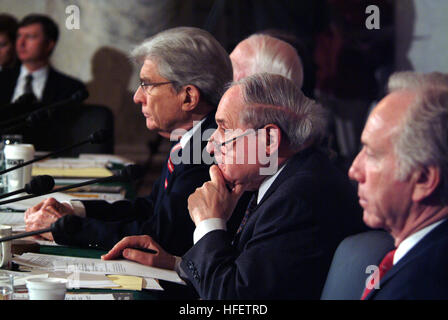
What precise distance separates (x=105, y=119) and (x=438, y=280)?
12.4 ft

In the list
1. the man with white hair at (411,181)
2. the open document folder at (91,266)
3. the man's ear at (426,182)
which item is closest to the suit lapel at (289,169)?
the open document folder at (91,266)

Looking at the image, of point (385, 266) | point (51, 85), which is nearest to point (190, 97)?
point (385, 266)

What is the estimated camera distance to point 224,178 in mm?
1896

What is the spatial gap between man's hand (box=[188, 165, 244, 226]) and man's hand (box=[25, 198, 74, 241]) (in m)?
0.65

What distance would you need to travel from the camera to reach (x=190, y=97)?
8.00 ft

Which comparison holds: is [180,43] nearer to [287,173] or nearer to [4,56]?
[287,173]

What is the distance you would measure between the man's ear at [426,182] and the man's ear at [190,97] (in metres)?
1.25

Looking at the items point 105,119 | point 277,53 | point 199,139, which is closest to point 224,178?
point 199,139

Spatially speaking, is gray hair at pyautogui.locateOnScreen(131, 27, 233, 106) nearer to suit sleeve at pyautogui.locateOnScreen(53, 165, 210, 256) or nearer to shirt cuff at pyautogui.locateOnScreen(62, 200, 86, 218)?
suit sleeve at pyautogui.locateOnScreen(53, 165, 210, 256)

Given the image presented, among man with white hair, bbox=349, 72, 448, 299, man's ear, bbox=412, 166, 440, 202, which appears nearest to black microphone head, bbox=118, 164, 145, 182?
man with white hair, bbox=349, 72, 448, 299

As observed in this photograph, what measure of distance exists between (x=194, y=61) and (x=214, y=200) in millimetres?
726

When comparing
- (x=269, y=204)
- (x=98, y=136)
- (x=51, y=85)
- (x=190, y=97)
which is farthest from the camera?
(x=51, y=85)

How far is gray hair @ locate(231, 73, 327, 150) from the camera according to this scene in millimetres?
1824

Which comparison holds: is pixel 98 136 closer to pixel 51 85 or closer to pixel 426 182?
pixel 426 182
